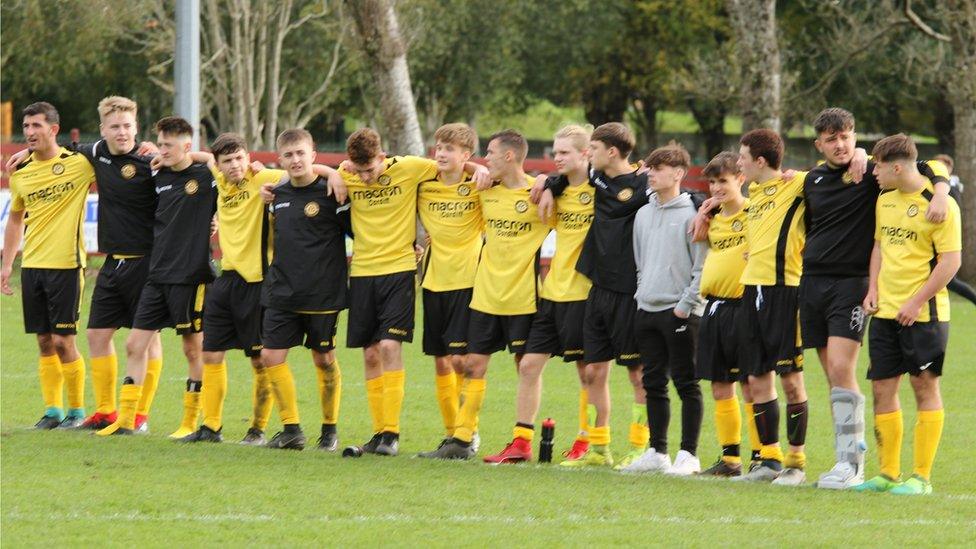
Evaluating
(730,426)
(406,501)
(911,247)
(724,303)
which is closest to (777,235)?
(724,303)

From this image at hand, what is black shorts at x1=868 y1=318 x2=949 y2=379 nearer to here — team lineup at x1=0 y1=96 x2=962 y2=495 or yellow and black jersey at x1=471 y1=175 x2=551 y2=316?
team lineup at x1=0 y1=96 x2=962 y2=495

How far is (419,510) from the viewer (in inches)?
296

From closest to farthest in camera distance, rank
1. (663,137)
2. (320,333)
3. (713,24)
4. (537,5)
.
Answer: (320,333) < (713,24) < (537,5) < (663,137)

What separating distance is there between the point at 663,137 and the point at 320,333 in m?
48.7

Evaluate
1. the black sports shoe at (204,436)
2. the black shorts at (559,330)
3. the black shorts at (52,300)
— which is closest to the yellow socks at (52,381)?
the black shorts at (52,300)

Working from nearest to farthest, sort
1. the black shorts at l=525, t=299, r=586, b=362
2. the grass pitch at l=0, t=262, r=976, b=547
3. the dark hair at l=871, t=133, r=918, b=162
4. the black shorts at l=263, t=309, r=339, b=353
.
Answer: the grass pitch at l=0, t=262, r=976, b=547 → the dark hair at l=871, t=133, r=918, b=162 → the black shorts at l=525, t=299, r=586, b=362 → the black shorts at l=263, t=309, r=339, b=353

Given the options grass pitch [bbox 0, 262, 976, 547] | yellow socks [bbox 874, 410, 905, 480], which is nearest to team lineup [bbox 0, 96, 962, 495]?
yellow socks [bbox 874, 410, 905, 480]

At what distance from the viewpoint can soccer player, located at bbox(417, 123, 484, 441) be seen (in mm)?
9578

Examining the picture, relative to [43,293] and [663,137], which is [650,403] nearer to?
[43,293]

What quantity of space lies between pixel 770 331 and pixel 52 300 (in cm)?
503

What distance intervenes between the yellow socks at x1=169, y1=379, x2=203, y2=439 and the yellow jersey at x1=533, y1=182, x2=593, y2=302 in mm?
2546

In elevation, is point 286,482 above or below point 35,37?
below

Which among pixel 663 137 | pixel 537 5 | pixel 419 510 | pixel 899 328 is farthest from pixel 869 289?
pixel 663 137

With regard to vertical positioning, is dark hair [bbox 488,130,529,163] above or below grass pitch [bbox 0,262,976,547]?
above
